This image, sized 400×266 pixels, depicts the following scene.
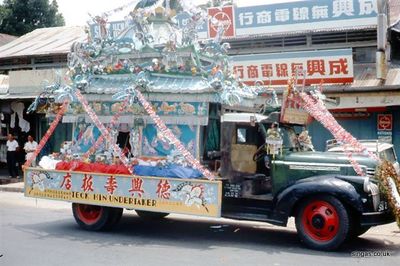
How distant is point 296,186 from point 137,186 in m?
2.61

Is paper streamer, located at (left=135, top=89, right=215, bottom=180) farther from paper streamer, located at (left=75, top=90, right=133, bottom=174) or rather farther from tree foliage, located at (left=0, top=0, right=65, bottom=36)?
tree foliage, located at (left=0, top=0, right=65, bottom=36)

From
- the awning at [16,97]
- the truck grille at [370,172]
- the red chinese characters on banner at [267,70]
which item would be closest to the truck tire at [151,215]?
the truck grille at [370,172]

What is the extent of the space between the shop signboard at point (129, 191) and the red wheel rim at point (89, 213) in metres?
0.32

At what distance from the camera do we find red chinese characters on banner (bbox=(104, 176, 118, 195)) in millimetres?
9070

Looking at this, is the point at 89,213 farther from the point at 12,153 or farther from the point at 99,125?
the point at 12,153

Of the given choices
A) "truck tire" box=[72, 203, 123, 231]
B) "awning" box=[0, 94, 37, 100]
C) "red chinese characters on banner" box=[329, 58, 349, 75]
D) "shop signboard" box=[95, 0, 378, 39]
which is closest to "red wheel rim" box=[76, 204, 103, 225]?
"truck tire" box=[72, 203, 123, 231]

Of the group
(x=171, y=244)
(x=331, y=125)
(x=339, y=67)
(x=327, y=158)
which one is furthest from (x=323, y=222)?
(x=339, y=67)

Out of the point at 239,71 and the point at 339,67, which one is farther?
the point at 239,71

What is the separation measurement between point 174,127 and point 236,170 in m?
1.34

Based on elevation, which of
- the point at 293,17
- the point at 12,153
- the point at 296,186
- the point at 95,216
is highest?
the point at 293,17

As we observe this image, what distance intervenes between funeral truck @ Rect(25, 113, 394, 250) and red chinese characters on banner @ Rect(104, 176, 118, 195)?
0.05ft

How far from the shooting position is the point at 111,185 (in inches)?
358

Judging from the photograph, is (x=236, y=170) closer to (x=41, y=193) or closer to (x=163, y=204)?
(x=163, y=204)

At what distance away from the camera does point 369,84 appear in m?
14.8
